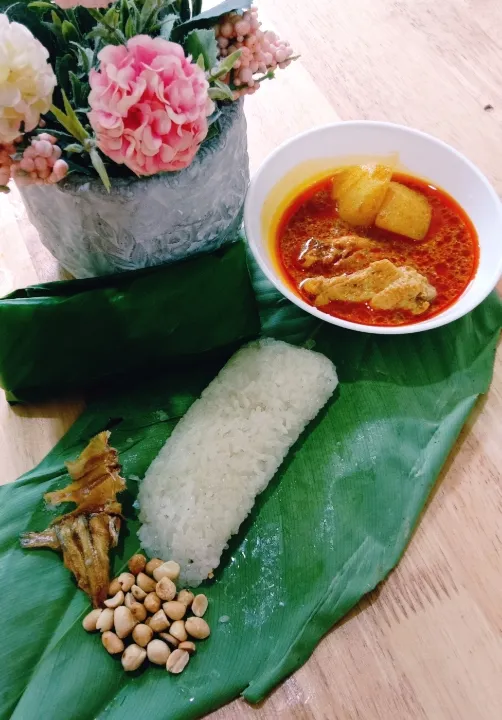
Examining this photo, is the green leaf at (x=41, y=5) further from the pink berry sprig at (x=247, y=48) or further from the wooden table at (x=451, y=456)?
the wooden table at (x=451, y=456)

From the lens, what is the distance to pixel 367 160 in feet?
4.38

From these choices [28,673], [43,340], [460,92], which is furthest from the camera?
[460,92]

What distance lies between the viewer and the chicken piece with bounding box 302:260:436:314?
1.15m

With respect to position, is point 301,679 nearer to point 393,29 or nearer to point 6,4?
point 6,4

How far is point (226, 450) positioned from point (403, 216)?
551mm

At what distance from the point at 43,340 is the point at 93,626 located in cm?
44

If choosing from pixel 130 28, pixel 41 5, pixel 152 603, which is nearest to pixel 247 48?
pixel 130 28

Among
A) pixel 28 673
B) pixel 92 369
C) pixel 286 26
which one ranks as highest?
pixel 286 26

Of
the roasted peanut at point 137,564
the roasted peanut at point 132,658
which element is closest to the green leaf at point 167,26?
the roasted peanut at point 137,564

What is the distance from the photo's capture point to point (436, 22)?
5.43ft

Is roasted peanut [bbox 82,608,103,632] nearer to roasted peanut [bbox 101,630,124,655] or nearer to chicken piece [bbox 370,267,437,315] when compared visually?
roasted peanut [bbox 101,630,124,655]

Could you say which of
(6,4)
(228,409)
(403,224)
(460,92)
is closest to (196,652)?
(228,409)

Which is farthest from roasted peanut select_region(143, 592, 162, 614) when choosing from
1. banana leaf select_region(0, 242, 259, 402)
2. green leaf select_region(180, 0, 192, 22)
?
green leaf select_region(180, 0, 192, 22)

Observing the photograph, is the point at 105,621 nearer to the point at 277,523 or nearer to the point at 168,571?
the point at 168,571
